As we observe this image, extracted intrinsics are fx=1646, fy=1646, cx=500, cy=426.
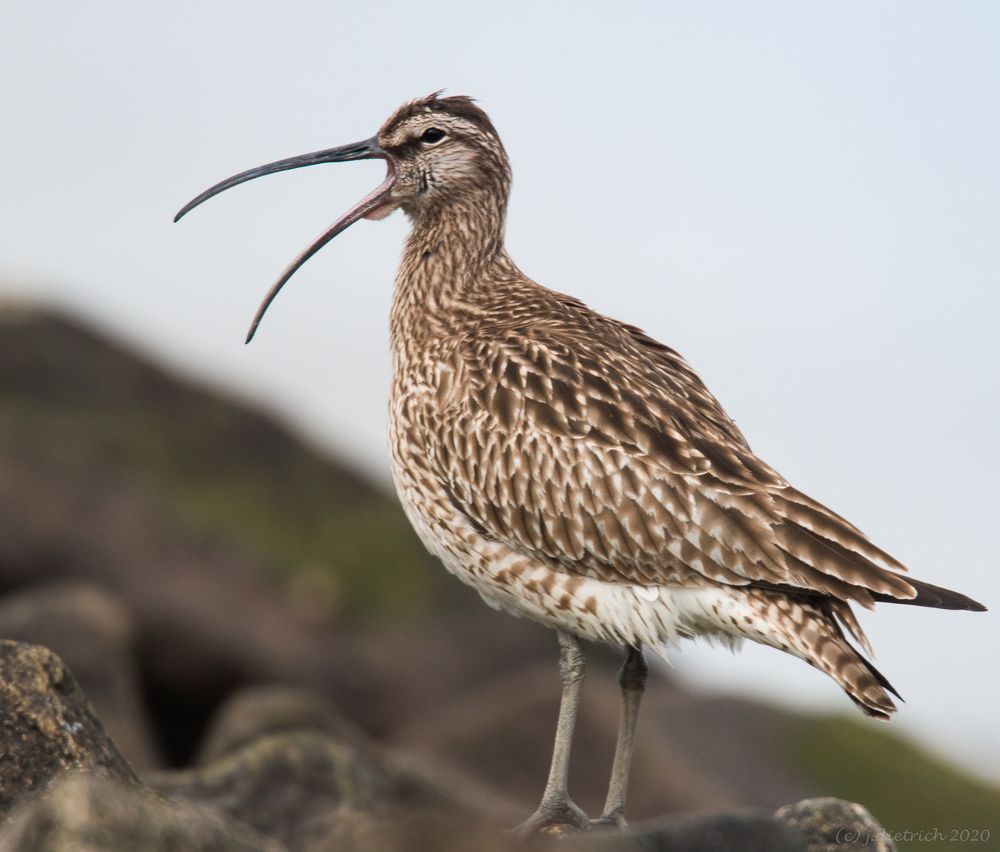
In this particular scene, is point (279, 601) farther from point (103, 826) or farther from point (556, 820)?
point (103, 826)

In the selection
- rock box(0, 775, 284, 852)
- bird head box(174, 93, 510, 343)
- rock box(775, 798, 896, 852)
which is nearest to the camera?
rock box(0, 775, 284, 852)

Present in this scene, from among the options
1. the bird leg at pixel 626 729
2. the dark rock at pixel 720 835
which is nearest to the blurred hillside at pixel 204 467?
the bird leg at pixel 626 729

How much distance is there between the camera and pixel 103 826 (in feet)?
19.7

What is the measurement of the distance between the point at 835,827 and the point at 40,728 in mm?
4395

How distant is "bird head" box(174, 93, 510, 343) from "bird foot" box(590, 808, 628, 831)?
4.92m

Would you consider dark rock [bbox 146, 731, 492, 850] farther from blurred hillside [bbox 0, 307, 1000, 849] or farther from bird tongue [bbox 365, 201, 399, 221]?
blurred hillside [bbox 0, 307, 1000, 849]

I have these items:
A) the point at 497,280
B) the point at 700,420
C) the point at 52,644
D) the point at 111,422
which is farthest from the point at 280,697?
the point at 111,422

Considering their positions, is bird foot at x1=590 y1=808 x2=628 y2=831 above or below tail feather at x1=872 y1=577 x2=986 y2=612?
below

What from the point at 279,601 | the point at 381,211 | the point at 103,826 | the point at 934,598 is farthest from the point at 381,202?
the point at 279,601

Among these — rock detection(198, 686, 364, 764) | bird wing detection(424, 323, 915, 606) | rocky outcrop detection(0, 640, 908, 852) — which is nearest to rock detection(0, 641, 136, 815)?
rocky outcrop detection(0, 640, 908, 852)

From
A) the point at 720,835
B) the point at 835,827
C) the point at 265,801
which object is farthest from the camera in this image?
the point at 265,801

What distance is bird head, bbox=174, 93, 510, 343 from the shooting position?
12977mm

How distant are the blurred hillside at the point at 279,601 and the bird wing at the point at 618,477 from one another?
7865 millimetres

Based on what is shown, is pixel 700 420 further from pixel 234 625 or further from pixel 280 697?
pixel 234 625
